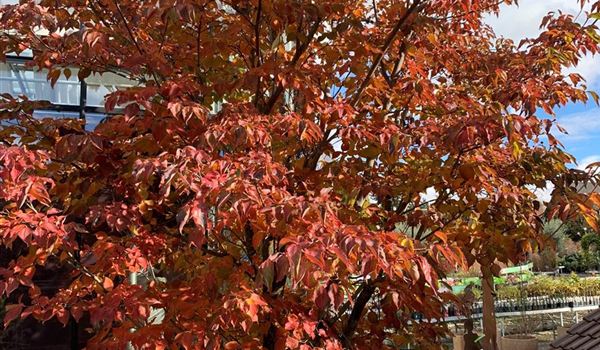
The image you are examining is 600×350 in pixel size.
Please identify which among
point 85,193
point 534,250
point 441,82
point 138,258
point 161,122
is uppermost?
point 441,82

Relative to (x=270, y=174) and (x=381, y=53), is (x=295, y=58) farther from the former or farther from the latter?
(x=270, y=174)

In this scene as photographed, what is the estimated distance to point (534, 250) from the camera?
304 cm

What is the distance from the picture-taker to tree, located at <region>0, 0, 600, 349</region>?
6.97 feet

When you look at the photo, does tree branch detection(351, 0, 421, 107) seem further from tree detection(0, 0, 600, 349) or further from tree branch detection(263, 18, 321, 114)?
tree branch detection(263, 18, 321, 114)

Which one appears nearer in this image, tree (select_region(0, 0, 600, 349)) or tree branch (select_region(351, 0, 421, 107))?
tree (select_region(0, 0, 600, 349))

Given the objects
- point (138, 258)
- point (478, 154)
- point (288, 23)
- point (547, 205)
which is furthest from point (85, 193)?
point (547, 205)

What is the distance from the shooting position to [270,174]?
7.20 feet

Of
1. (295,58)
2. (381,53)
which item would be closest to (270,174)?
(295,58)

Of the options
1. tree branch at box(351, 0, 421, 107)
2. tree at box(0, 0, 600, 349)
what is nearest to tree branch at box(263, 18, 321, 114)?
tree at box(0, 0, 600, 349)

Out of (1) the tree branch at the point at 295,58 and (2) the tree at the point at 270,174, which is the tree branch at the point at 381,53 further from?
(1) the tree branch at the point at 295,58

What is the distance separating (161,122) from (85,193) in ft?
2.05

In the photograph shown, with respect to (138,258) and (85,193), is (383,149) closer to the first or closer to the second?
(138,258)

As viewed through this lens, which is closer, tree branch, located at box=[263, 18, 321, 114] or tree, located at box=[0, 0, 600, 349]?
tree, located at box=[0, 0, 600, 349]

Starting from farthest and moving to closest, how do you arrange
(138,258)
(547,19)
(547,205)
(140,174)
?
1. (547,19)
2. (547,205)
3. (138,258)
4. (140,174)
